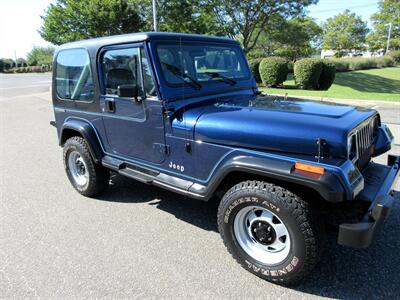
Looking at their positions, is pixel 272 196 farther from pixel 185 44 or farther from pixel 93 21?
pixel 93 21

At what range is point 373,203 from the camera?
7.90 ft

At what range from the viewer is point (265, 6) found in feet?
67.7

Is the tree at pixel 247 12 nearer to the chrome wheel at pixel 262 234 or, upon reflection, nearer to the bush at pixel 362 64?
the bush at pixel 362 64

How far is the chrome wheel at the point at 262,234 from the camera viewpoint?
258 cm

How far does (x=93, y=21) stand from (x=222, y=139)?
22488 mm

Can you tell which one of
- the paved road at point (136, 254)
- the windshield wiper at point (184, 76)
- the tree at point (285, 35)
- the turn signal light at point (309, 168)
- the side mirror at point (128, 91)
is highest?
the tree at point (285, 35)

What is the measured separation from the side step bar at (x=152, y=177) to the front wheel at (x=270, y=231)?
1.22 ft

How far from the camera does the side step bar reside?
10.0 feet

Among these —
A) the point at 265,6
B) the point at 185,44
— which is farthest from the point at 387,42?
the point at 185,44

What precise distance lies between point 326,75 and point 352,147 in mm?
14708

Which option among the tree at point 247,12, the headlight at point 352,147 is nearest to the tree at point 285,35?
the tree at point 247,12

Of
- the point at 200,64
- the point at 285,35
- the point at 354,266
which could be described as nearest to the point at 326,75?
the point at 285,35

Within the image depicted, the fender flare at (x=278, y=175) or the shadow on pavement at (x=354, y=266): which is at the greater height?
the fender flare at (x=278, y=175)

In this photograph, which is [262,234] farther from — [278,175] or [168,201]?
[168,201]
